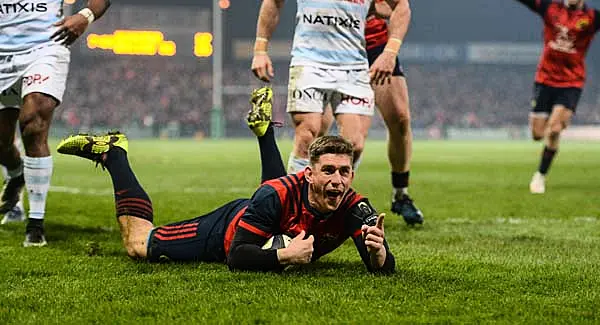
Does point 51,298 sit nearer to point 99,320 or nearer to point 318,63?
point 99,320

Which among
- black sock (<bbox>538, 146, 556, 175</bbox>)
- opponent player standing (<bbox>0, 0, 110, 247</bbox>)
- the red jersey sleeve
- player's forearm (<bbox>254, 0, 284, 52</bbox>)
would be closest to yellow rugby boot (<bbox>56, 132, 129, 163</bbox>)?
opponent player standing (<bbox>0, 0, 110, 247</bbox>)

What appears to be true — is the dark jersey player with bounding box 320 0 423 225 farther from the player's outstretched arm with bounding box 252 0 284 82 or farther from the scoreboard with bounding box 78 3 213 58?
the scoreboard with bounding box 78 3 213 58

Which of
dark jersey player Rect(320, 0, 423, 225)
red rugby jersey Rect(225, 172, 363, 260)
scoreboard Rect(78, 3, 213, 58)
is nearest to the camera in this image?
red rugby jersey Rect(225, 172, 363, 260)

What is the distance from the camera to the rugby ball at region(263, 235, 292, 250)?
4.50m

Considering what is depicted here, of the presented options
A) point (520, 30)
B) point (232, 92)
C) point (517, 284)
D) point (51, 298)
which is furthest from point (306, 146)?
point (520, 30)

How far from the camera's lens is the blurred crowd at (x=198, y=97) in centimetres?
4997

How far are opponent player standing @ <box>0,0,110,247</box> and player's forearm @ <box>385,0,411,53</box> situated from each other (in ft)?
6.77

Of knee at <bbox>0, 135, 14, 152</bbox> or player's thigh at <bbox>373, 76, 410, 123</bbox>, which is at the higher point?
player's thigh at <bbox>373, 76, 410, 123</bbox>

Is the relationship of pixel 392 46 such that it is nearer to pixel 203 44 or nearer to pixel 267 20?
pixel 267 20

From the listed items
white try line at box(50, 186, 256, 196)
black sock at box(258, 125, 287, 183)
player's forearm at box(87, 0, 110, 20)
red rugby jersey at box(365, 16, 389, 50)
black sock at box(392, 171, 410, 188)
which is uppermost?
player's forearm at box(87, 0, 110, 20)

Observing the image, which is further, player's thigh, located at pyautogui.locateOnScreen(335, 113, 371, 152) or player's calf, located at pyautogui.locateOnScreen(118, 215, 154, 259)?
player's thigh, located at pyautogui.locateOnScreen(335, 113, 371, 152)

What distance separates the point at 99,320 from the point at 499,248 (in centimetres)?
320

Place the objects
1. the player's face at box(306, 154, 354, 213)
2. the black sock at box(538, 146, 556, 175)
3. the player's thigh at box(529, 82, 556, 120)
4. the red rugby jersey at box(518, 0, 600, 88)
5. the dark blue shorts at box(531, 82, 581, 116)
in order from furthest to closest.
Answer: the player's thigh at box(529, 82, 556, 120) < the dark blue shorts at box(531, 82, 581, 116) < the black sock at box(538, 146, 556, 175) < the red rugby jersey at box(518, 0, 600, 88) < the player's face at box(306, 154, 354, 213)

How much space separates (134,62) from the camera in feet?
174
